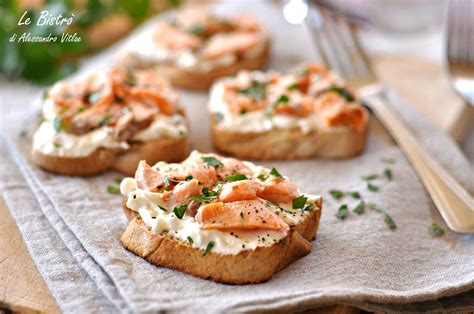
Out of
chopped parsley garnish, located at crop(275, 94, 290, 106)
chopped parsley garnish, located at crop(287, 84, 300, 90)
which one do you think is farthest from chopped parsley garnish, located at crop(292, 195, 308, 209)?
chopped parsley garnish, located at crop(287, 84, 300, 90)

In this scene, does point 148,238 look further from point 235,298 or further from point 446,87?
point 446,87

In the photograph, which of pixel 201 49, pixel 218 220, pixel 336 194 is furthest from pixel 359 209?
pixel 201 49

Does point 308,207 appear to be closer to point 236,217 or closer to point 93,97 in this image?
point 236,217

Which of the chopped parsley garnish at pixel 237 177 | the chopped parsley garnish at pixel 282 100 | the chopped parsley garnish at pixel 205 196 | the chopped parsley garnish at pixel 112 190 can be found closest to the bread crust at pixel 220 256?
the chopped parsley garnish at pixel 205 196

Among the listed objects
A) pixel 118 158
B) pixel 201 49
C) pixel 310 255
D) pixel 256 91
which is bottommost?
pixel 310 255

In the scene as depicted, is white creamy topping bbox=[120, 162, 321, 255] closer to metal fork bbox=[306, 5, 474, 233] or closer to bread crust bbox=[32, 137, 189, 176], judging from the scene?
bread crust bbox=[32, 137, 189, 176]

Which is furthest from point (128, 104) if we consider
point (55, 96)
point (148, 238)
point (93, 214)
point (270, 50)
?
point (270, 50)
